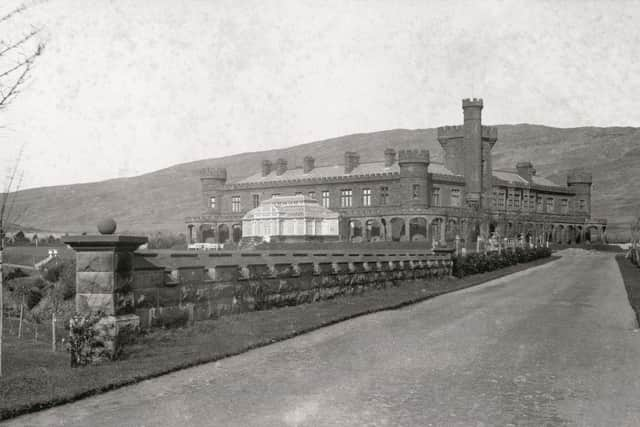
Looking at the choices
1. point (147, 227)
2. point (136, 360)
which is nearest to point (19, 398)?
point (136, 360)

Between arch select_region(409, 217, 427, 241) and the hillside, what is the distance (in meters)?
77.4

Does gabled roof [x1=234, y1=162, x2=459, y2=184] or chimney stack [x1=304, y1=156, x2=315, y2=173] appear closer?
gabled roof [x1=234, y1=162, x2=459, y2=184]

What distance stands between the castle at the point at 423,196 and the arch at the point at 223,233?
0.19m

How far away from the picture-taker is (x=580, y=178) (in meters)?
96.1

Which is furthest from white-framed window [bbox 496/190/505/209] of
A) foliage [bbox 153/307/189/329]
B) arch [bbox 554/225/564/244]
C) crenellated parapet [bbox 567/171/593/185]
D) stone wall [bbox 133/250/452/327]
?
foliage [bbox 153/307/189/329]

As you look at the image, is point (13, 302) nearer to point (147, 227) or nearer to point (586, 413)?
point (586, 413)

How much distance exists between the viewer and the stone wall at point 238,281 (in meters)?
11.0

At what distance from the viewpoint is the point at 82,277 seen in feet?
30.4

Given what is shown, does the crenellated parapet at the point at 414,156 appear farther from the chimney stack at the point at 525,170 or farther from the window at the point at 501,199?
the chimney stack at the point at 525,170

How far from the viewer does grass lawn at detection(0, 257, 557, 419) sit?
281 inches

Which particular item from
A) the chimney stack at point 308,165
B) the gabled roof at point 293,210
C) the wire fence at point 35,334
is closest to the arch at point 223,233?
the gabled roof at point 293,210

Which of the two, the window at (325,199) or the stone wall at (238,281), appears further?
the window at (325,199)

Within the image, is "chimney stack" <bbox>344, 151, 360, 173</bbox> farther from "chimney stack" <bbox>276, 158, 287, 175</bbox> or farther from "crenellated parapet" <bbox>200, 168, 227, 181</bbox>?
"crenellated parapet" <bbox>200, 168, 227, 181</bbox>

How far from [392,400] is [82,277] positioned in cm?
476
